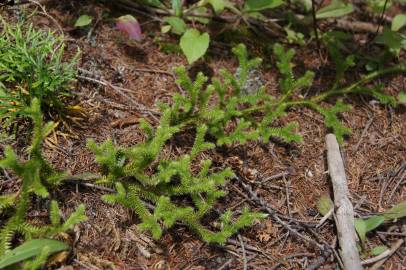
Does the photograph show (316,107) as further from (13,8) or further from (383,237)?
(13,8)

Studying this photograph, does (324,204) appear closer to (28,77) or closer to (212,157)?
(212,157)

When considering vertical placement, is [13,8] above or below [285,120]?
above

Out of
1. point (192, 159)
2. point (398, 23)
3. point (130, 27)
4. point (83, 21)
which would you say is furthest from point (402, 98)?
A: point (83, 21)

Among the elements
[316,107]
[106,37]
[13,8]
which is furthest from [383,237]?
[13,8]

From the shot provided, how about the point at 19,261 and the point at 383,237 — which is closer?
the point at 19,261

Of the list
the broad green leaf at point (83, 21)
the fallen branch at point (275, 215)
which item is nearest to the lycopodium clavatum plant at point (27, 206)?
the fallen branch at point (275, 215)

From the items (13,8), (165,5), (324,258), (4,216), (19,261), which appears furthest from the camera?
(165,5)
